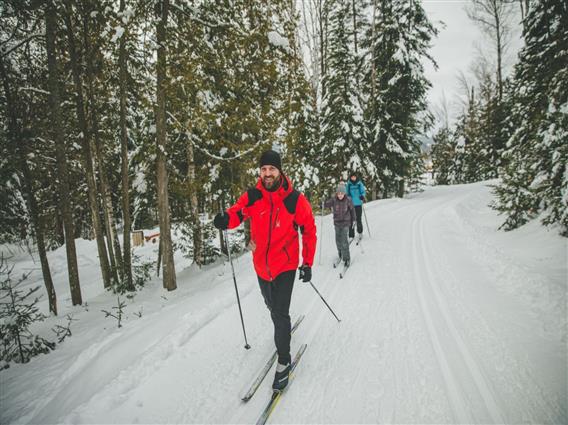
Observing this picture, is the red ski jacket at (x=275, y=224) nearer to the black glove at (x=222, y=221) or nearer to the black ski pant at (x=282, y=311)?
the black ski pant at (x=282, y=311)

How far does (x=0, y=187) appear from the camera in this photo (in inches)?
328

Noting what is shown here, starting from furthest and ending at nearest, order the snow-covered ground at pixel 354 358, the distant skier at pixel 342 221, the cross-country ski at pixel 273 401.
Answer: the distant skier at pixel 342 221
the snow-covered ground at pixel 354 358
the cross-country ski at pixel 273 401

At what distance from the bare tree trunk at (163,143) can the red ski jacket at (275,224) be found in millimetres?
5412

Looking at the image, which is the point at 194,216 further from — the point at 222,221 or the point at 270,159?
the point at 270,159

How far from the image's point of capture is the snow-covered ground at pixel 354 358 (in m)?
2.85

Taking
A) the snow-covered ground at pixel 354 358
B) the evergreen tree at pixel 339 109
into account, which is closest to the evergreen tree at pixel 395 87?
the evergreen tree at pixel 339 109

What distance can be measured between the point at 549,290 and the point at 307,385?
4.94 meters

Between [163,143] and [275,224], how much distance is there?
6.00 m

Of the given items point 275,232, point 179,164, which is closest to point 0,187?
point 179,164

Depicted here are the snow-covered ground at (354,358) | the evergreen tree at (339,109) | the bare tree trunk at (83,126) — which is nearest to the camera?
the snow-covered ground at (354,358)

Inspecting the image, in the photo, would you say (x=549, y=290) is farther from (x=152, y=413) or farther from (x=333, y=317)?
(x=152, y=413)

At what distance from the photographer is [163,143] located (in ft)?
25.1

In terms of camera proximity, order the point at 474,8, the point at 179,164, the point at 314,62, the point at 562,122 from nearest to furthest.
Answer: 1. the point at 562,122
2. the point at 179,164
3. the point at 314,62
4. the point at 474,8

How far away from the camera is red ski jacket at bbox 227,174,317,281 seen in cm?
315
